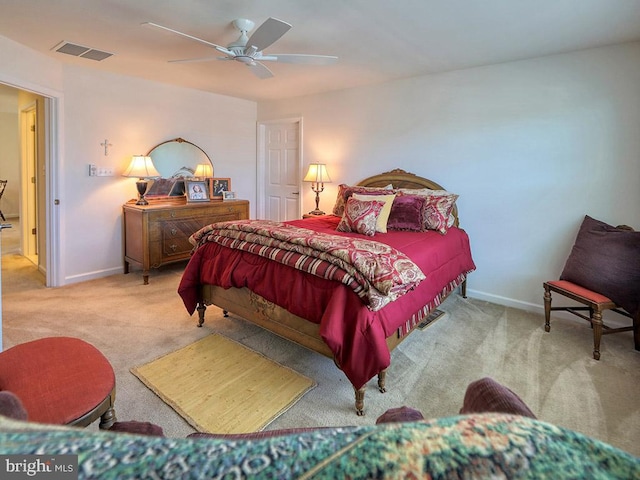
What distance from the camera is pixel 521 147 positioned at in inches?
133

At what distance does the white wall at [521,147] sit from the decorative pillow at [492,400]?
305cm

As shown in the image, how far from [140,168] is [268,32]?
2.73 m

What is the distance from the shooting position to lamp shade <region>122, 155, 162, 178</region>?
4.12 metres

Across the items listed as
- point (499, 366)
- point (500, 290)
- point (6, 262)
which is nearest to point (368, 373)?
point (499, 366)

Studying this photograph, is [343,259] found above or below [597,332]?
above

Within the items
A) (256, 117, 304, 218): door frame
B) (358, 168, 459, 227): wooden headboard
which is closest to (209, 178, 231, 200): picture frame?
(256, 117, 304, 218): door frame

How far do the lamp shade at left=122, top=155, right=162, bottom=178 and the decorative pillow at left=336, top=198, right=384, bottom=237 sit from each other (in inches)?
100

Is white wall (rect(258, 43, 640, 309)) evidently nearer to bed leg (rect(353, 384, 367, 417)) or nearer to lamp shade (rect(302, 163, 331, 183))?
lamp shade (rect(302, 163, 331, 183))

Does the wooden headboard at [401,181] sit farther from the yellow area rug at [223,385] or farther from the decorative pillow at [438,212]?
the yellow area rug at [223,385]

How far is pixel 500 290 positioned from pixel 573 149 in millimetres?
1508

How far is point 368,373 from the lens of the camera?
1894mm

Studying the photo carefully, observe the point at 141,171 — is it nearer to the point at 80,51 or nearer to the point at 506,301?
the point at 80,51

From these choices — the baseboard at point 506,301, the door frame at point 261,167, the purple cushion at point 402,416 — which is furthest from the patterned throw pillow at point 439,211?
the purple cushion at point 402,416

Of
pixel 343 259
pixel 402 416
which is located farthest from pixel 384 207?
pixel 402 416
